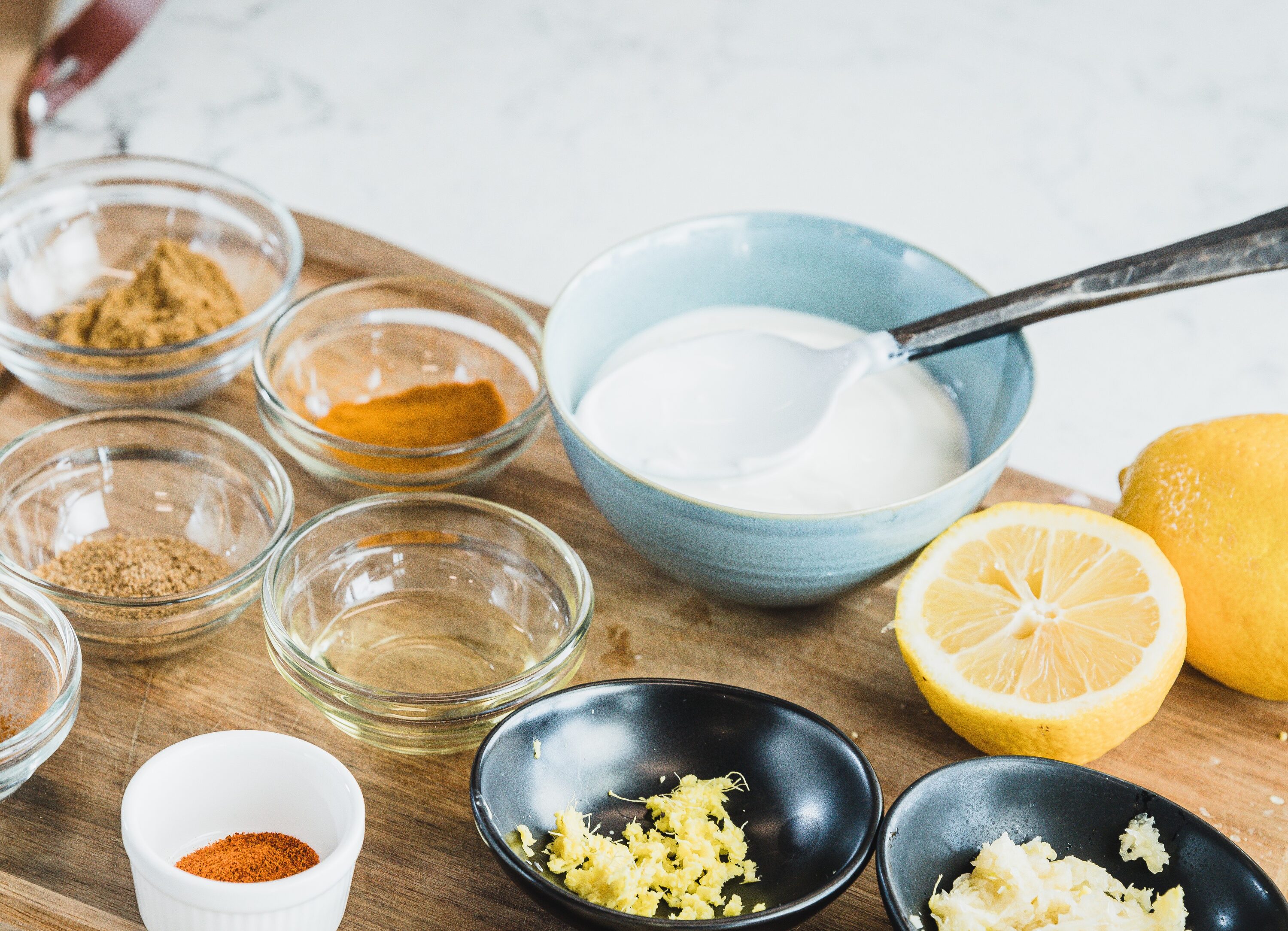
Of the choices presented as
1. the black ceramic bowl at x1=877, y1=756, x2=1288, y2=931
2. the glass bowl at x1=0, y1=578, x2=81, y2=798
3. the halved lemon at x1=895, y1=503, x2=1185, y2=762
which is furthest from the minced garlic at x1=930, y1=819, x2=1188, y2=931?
the glass bowl at x1=0, y1=578, x2=81, y2=798

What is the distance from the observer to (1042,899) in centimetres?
93

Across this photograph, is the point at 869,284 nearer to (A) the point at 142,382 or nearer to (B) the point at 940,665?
(B) the point at 940,665

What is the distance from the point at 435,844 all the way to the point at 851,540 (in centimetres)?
43

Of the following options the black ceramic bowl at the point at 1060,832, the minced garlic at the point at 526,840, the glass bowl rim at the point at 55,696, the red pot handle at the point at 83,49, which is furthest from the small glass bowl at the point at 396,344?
the red pot handle at the point at 83,49

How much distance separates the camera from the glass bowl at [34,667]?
3.26 feet

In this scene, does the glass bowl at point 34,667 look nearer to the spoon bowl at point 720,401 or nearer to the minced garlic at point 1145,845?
the spoon bowl at point 720,401

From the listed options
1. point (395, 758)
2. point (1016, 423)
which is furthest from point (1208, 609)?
point (395, 758)

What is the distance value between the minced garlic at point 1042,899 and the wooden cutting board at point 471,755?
0.09 metres

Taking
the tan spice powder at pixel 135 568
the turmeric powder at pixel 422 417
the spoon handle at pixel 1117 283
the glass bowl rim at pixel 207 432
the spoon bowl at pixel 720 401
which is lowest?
the tan spice powder at pixel 135 568

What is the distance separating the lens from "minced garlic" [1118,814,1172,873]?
979 mm

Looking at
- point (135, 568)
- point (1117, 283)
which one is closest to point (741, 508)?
point (1117, 283)

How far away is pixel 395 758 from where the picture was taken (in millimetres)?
1101

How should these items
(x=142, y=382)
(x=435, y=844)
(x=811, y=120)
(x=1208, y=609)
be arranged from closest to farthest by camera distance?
(x=435, y=844)
(x=1208, y=609)
(x=142, y=382)
(x=811, y=120)

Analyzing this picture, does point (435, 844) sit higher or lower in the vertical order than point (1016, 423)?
lower
